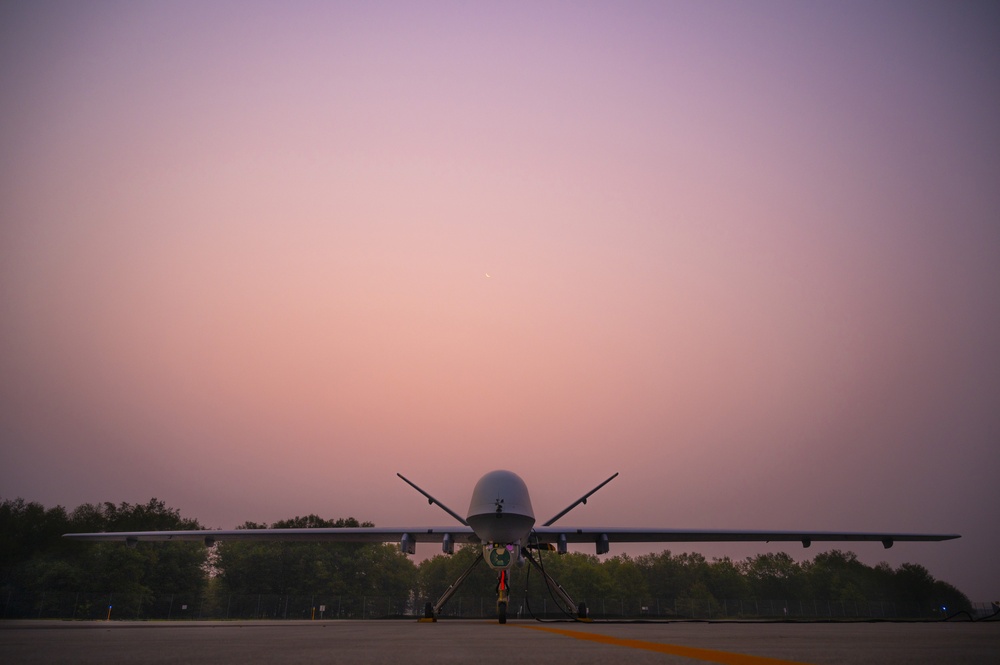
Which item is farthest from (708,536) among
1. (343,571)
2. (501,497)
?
(343,571)

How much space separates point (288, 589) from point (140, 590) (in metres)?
17.8

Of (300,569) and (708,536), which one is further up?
(708,536)

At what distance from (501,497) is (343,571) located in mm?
55340

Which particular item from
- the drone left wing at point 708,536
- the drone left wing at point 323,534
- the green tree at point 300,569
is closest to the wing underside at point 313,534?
the drone left wing at point 323,534

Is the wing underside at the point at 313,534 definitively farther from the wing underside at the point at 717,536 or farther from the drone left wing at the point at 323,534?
the wing underside at the point at 717,536

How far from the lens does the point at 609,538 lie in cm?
3338

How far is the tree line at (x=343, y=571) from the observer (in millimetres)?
50219

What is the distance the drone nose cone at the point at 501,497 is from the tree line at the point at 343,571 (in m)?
9.01

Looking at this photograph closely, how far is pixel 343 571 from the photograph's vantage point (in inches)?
2771

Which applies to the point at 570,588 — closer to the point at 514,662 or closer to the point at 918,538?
the point at 918,538

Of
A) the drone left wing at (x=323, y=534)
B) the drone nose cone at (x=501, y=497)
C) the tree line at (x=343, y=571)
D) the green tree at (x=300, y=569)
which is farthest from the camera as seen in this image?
the green tree at (x=300, y=569)

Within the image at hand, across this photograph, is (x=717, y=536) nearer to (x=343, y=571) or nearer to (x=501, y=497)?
(x=501, y=497)

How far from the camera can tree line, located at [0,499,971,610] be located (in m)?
50.2

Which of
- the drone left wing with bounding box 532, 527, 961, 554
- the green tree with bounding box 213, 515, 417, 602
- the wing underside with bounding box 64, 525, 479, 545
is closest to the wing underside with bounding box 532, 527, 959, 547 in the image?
the drone left wing with bounding box 532, 527, 961, 554
